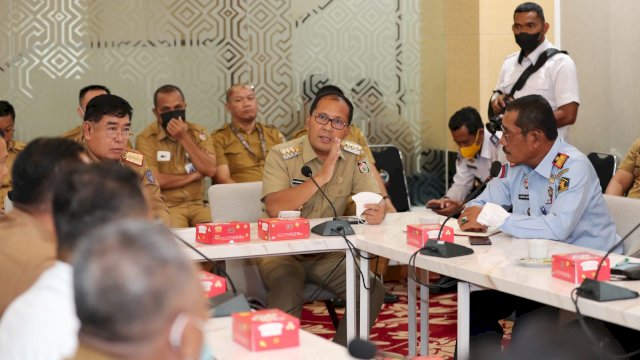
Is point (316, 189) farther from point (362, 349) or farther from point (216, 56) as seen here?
point (216, 56)

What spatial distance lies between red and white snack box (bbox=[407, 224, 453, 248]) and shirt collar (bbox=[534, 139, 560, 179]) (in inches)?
22.1

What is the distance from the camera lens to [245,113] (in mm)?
6508

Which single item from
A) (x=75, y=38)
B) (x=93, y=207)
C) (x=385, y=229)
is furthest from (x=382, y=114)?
(x=93, y=207)

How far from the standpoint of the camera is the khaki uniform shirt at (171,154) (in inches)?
239

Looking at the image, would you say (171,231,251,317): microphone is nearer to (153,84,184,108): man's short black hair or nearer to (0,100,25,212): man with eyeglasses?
(0,100,25,212): man with eyeglasses

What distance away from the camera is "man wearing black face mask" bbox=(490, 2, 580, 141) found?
5605 mm

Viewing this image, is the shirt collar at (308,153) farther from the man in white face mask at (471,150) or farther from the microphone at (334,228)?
the man in white face mask at (471,150)

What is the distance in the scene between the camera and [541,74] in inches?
226

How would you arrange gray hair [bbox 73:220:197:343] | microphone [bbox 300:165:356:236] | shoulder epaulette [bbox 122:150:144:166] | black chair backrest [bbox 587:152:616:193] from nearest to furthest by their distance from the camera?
gray hair [bbox 73:220:197:343] < microphone [bbox 300:165:356:236] < shoulder epaulette [bbox 122:150:144:166] < black chair backrest [bbox 587:152:616:193]

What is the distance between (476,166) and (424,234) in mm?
2694

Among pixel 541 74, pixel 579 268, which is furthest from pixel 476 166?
pixel 579 268

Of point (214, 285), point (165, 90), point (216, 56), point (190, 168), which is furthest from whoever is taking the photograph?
point (216, 56)

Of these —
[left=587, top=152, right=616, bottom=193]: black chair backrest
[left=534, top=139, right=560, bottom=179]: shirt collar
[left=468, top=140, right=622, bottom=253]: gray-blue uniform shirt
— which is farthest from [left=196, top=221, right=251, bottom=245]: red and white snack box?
[left=587, top=152, right=616, bottom=193]: black chair backrest

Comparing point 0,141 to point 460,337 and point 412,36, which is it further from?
point 412,36
